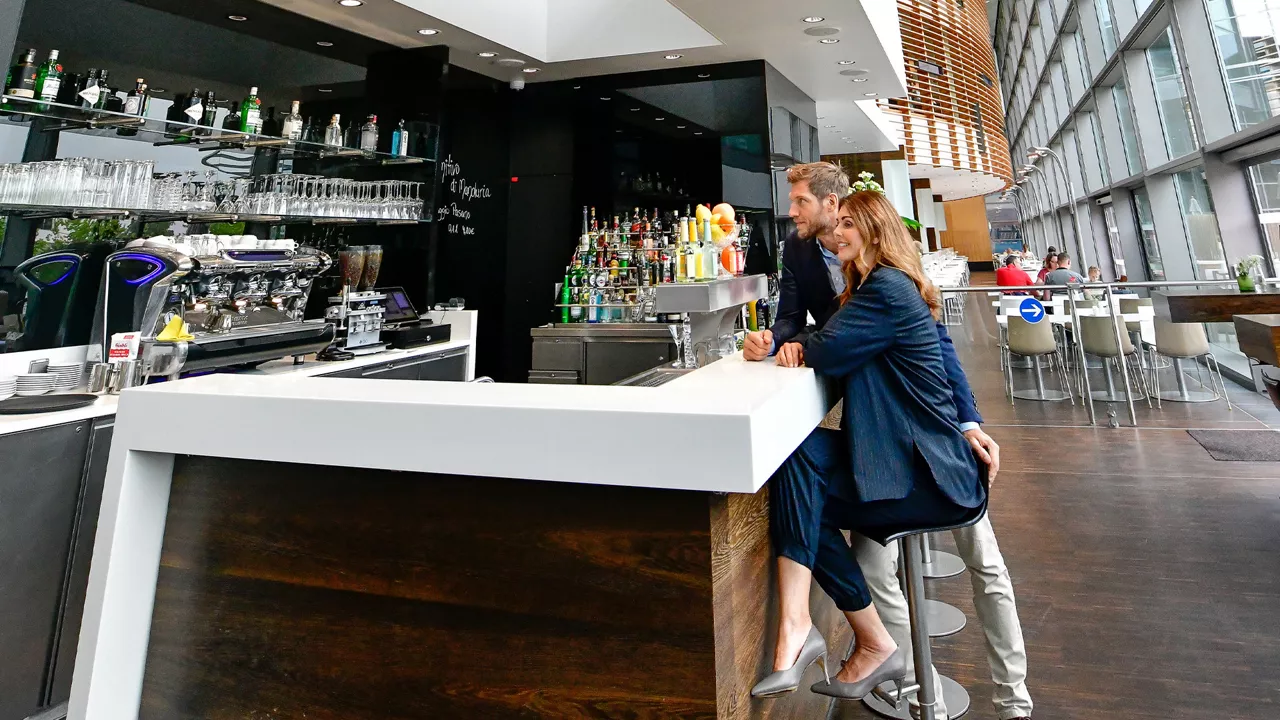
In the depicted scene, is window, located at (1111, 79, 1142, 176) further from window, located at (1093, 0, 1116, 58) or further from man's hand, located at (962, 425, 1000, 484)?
man's hand, located at (962, 425, 1000, 484)

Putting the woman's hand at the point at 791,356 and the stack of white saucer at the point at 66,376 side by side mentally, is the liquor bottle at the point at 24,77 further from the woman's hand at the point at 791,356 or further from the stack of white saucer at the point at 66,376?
the woman's hand at the point at 791,356

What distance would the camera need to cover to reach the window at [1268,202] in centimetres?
626

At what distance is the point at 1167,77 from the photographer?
822cm

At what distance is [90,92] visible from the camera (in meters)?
3.11

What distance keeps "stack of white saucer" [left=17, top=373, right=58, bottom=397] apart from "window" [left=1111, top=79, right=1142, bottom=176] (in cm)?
1149

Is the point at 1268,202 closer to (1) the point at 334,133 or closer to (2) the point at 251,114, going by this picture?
(1) the point at 334,133

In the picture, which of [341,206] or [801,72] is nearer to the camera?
[341,206]

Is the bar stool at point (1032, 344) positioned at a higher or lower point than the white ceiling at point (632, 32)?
lower

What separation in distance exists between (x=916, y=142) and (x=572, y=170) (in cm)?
762

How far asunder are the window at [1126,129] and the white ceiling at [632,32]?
5.57 metres

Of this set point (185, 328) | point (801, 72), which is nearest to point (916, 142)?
point (801, 72)

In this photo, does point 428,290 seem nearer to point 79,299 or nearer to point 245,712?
point 79,299

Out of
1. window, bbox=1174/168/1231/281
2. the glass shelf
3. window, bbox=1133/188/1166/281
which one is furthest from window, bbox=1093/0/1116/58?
the glass shelf

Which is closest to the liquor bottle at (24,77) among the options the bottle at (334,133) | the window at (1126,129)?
the bottle at (334,133)
